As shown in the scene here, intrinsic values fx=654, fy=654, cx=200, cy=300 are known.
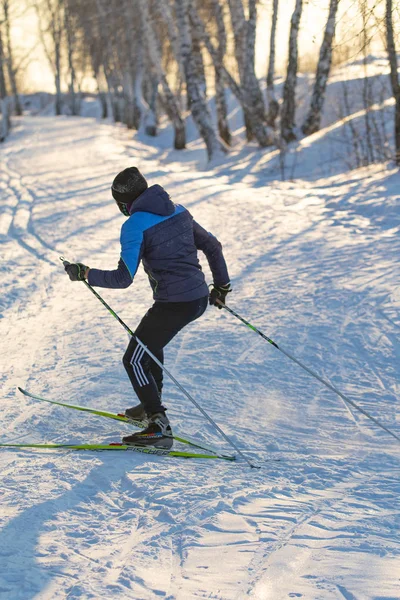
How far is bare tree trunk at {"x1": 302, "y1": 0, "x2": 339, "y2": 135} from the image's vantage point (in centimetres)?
1553

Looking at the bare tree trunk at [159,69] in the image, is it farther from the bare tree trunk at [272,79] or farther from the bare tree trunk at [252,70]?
the bare tree trunk at [252,70]

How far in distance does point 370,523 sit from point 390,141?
13529 millimetres

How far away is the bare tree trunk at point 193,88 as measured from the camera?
57.9 feet

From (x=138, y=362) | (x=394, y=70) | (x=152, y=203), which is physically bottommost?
(x=138, y=362)

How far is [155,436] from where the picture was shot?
4.31 metres

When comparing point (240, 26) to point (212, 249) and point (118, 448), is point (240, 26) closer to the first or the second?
point (212, 249)

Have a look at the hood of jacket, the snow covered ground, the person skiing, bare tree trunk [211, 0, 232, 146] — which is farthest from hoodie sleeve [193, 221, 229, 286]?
bare tree trunk [211, 0, 232, 146]

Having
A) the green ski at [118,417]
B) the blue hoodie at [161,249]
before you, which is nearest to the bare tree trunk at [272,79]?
the green ski at [118,417]

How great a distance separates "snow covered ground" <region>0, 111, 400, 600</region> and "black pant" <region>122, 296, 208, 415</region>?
44 cm

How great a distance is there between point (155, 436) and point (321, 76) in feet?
47.4

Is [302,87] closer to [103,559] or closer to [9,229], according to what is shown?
[9,229]

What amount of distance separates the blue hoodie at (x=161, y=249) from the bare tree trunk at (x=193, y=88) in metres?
14.6

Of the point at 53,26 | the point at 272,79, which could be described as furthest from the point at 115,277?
the point at 53,26

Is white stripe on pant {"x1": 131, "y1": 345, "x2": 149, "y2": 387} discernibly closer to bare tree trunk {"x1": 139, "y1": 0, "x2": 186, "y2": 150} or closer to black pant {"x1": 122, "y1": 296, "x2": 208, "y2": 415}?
black pant {"x1": 122, "y1": 296, "x2": 208, "y2": 415}
